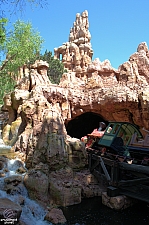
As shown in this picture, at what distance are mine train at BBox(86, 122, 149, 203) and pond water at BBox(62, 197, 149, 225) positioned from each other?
0.62 m

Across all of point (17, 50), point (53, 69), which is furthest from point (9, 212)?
point (53, 69)

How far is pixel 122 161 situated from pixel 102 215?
2.50 metres

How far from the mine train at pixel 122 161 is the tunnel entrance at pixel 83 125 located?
9.56m

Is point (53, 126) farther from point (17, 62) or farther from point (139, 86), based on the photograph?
point (17, 62)

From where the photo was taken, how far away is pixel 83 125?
75.6 ft

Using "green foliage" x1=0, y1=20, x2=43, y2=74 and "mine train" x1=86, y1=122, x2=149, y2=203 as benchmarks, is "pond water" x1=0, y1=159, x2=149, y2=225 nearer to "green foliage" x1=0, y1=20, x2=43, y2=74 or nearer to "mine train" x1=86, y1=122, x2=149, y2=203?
"mine train" x1=86, y1=122, x2=149, y2=203

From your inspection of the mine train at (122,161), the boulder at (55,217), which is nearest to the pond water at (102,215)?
the boulder at (55,217)

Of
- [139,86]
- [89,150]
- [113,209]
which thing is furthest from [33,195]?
[139,86]

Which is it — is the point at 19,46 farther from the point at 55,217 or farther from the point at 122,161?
the point at 55,217

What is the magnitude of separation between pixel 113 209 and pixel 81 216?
→ 5.10ft

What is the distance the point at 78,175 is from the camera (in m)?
10.5

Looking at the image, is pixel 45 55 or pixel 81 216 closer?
pixel 81 216

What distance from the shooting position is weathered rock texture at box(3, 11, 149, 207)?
10516 millimetres

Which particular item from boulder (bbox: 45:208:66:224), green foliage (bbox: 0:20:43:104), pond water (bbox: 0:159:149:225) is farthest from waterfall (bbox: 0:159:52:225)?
green foliage (bbox: 0:20:43:104)
